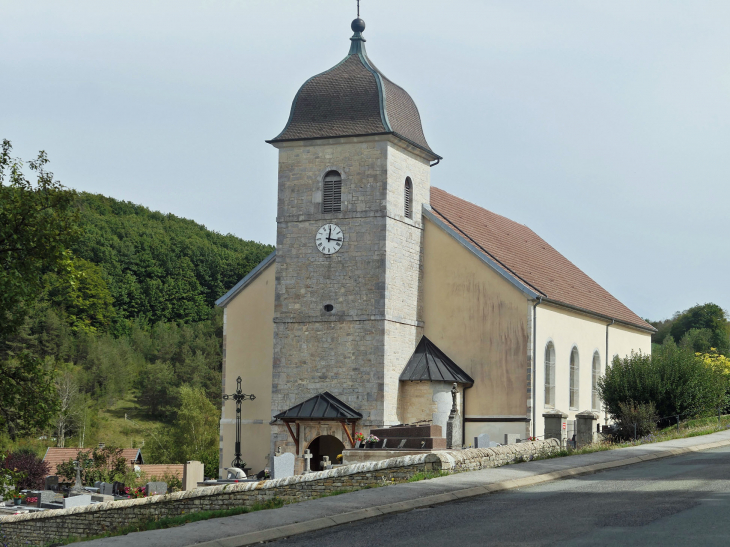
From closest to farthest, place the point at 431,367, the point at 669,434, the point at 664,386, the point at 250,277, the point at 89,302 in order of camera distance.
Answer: the point at 669,434 → the point at 664,386 → the point at 431,367 → the point at 250,277 → the point at 89,302

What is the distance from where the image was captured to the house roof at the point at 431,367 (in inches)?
1332

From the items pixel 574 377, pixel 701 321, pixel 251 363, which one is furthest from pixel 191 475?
pixel 701 321

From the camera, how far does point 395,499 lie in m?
16.1

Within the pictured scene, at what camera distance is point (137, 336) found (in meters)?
97.8

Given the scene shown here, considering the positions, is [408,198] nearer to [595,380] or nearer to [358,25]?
[358,25]

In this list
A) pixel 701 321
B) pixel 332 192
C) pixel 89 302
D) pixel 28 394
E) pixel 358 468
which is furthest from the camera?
pixel 701 321

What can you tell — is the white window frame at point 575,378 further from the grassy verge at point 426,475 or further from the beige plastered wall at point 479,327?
the grassy verge at point 426,475

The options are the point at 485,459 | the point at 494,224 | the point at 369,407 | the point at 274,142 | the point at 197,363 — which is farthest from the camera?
the point at 197,363

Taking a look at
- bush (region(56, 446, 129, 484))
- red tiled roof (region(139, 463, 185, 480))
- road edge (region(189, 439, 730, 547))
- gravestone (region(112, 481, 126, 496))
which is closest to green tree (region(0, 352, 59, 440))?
road edge (region(189, 439, 730, 547))

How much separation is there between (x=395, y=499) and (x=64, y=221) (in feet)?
32.6

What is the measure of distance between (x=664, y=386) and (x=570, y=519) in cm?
2184

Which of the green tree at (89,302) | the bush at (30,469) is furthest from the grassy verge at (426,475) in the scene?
the green tree at (89,302)

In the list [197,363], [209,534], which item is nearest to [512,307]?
[209,534]

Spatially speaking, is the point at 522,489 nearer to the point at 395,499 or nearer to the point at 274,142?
the point at 395,499
